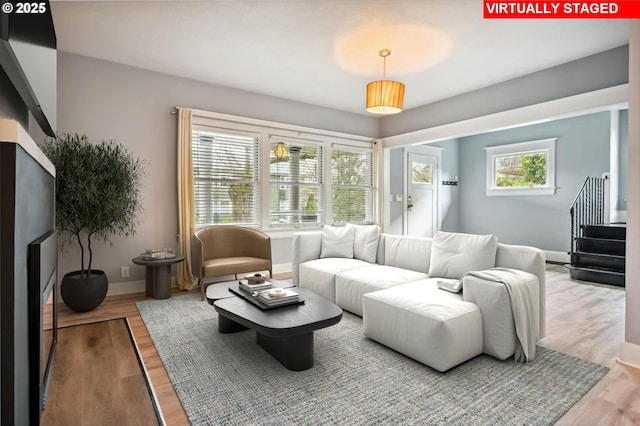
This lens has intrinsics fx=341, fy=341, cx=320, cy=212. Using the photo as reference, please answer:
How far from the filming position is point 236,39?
11.0 ft

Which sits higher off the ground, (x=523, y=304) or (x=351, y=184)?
(x=351, y=184)

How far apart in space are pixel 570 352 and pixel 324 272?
6.98 ft

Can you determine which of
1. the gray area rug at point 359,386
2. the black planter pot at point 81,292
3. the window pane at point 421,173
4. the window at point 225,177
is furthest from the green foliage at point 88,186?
the window pane at point 421,173

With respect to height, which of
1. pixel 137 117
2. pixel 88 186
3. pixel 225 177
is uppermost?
pixel 137 117

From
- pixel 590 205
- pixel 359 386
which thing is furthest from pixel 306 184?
pixel 590 205

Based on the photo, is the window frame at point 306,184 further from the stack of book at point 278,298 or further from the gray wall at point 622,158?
the gray wall at point 622,158

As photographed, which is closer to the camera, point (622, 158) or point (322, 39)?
point (322, 39)

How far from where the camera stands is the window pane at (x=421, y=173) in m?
7.11

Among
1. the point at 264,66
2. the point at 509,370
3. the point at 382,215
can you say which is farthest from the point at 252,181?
the point at 509,370

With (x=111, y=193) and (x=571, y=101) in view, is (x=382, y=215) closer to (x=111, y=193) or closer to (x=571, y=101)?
(x=571, y=101)

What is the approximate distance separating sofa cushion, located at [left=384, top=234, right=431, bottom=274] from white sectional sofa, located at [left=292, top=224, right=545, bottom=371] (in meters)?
0.01

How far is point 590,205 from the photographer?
565 cm

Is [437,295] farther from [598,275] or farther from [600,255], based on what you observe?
[600,255]

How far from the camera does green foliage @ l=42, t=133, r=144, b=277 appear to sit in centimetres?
313
